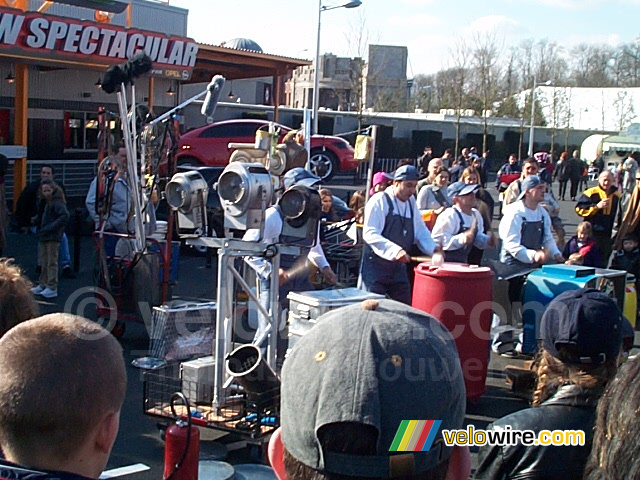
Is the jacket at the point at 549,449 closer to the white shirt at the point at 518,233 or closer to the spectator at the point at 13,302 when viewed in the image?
the spectator at the point at 13,302

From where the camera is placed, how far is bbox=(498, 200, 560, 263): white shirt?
311 inches

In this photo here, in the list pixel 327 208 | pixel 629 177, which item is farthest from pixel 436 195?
pixel 629 177

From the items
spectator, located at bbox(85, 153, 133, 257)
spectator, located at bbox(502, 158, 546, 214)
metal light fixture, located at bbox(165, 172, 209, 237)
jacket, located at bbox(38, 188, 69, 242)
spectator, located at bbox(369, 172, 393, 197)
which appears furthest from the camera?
spectator, located at bbox(369, 172, 393, 197)

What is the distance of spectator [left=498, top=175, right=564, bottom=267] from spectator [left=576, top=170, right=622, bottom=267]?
2.79 meters

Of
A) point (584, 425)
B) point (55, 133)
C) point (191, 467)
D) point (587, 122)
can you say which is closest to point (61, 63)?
point (55, 133)

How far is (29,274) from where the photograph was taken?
1165 cm

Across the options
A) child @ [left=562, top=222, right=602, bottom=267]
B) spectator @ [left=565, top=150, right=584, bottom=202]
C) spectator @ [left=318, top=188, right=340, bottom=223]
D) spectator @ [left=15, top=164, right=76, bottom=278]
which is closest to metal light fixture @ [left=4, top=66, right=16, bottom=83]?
spectator @ [left=15, top=164, right=76, bottom=278]

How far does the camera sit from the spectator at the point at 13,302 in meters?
2.68

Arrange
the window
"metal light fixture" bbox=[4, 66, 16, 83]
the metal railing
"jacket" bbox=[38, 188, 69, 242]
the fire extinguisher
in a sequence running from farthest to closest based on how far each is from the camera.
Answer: the window, the metal railing, "metal light fixture" bbox=[4, 66, 16, 83], "jacket" bbox=[38, 188, 69, 242], the fire extinguisher

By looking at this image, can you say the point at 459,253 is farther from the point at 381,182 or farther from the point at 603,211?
the point at 603,211

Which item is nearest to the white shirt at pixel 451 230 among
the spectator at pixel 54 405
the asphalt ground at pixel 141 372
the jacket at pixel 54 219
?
the asphalt ground at pixel 141 372

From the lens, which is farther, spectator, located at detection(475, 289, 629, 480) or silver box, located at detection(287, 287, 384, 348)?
silver box, located at detection(287, 287, 384, 348)

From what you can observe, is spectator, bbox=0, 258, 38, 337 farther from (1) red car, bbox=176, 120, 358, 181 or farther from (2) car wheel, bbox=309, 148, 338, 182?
(2) car wheel, bbox=309, 148, 338, 182

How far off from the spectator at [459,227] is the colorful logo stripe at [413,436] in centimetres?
644
